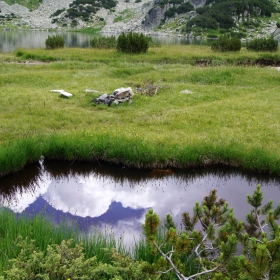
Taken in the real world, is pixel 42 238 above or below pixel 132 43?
below

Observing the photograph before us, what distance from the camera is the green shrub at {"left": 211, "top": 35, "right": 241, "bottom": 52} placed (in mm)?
35969

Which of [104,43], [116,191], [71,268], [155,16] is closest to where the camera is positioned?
[71,268]

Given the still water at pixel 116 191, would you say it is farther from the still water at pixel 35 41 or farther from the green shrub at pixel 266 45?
the still water at pixel 35 41

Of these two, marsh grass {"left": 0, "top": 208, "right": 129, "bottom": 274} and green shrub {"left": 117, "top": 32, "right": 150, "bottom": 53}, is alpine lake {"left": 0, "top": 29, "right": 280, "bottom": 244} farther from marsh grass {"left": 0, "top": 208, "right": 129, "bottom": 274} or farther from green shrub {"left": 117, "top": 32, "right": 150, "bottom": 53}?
green shrub {"left": 117, "top": 32, "right": 150, "bottom": 53}

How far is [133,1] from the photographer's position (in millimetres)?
199000

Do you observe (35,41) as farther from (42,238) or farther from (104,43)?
(42,238)

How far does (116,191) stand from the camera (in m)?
9.13

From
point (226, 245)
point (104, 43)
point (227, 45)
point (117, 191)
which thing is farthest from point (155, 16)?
point (226, 245)

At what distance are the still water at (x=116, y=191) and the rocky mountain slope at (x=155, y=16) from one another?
104141 mm

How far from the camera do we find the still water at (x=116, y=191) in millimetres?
7711

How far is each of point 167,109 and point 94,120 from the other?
13.9ft

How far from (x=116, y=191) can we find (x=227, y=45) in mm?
31844

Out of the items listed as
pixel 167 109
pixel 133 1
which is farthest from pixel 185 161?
pixel 133 1

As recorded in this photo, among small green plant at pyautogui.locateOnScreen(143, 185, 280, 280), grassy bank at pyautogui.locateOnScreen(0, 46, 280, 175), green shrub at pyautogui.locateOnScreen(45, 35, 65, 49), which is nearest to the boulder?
grassy bank at pyautogui.locateOnScreen(0, 46, 280, 175)
